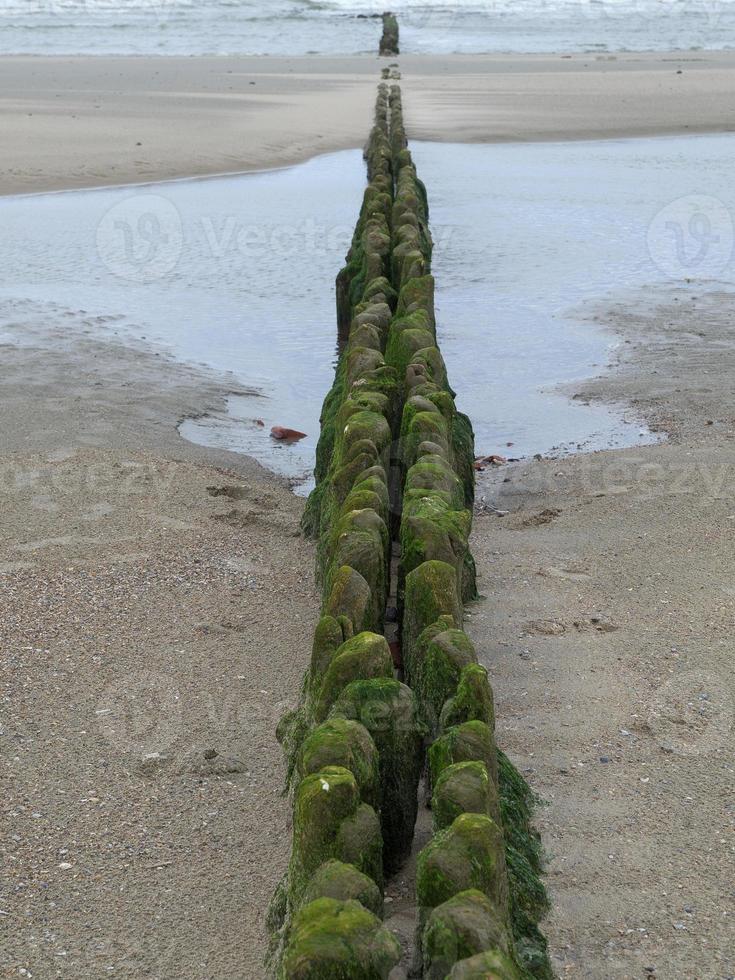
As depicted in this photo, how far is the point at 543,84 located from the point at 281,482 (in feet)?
72.2

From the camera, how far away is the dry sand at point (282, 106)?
58.3 feet

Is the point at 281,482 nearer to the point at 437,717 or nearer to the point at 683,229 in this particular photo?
the point at 437,717

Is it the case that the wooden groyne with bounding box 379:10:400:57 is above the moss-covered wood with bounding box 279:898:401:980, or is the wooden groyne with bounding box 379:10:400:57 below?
above

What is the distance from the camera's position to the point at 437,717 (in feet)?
11.4

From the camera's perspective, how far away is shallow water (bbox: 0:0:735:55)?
38.3 meters

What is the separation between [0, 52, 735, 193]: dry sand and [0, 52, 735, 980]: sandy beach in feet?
28.6

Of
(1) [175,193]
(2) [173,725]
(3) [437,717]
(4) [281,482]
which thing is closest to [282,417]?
(4) [281,482]
